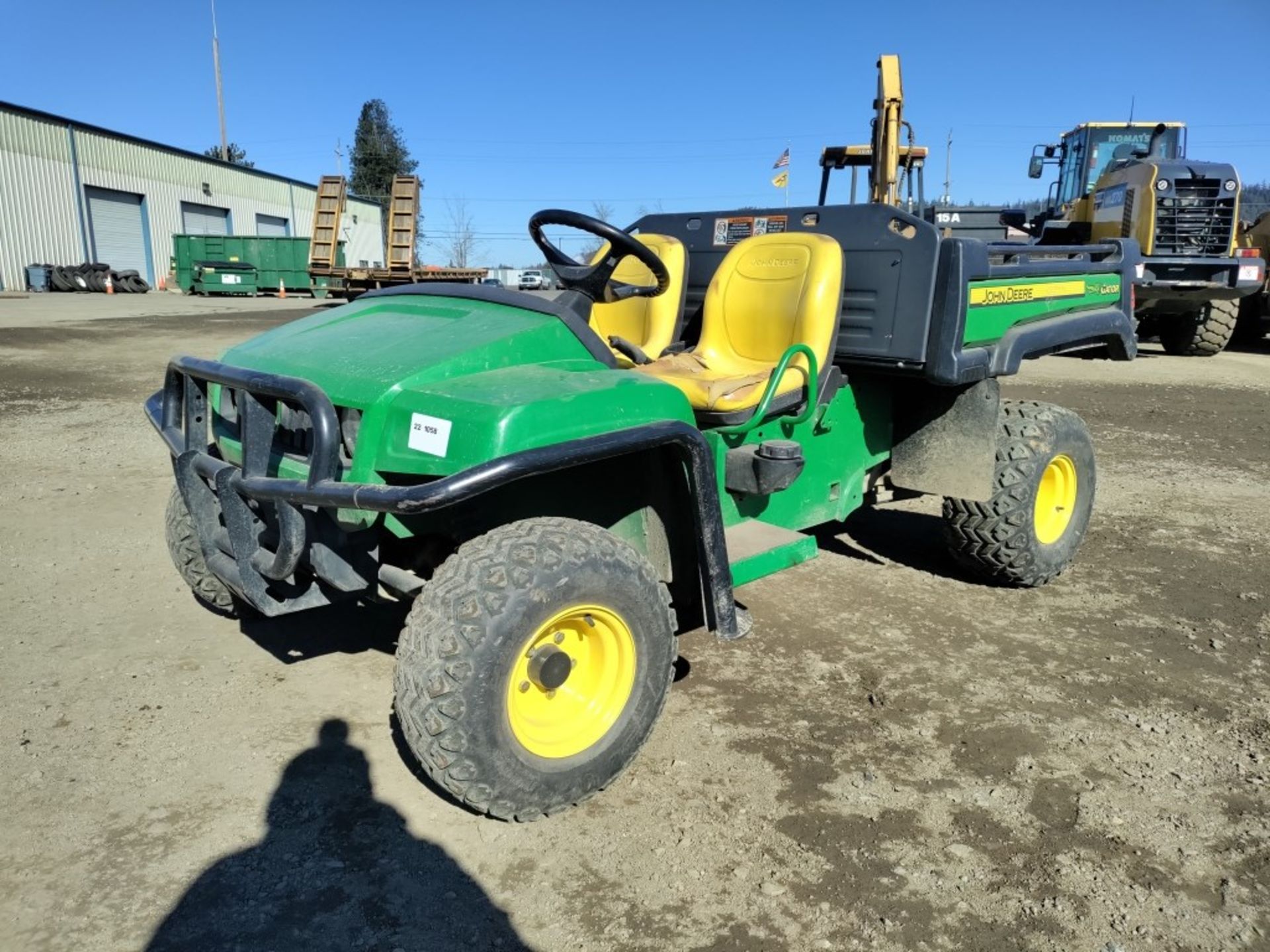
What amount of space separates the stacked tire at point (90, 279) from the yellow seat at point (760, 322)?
1245 inches

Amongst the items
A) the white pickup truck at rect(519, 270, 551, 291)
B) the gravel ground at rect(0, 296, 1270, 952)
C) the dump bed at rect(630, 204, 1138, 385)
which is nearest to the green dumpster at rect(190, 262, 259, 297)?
the white pickup truck at rect(519, 270, 551, 291)

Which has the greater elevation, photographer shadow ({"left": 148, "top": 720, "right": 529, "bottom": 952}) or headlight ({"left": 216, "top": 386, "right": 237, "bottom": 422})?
headlight ({"left": 216, "top": 386, "right": 237, "bottom": 422})

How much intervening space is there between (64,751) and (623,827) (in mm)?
1720

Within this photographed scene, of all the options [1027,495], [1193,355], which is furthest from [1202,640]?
[1193,355]

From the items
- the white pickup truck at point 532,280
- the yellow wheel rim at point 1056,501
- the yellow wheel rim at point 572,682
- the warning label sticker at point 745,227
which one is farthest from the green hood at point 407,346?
A: the white pickup truck at point 532,280

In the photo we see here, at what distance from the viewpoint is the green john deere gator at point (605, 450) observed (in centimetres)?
239

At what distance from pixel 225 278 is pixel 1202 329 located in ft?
90.5

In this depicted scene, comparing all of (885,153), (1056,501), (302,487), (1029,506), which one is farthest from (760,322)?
(885,153)

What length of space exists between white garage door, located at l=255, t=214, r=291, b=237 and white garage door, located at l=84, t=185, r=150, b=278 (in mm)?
7196

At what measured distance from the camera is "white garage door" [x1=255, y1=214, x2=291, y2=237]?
4244 centimetres

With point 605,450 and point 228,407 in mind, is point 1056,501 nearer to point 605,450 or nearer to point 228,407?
point 605,450

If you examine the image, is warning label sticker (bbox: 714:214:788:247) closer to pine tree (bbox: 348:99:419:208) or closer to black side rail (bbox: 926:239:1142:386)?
black side rail (bbox: 926:239:1142:386)

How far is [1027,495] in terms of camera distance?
13.8 feet

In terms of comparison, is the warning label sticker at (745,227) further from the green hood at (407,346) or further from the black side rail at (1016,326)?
the green hood at (407,346)
